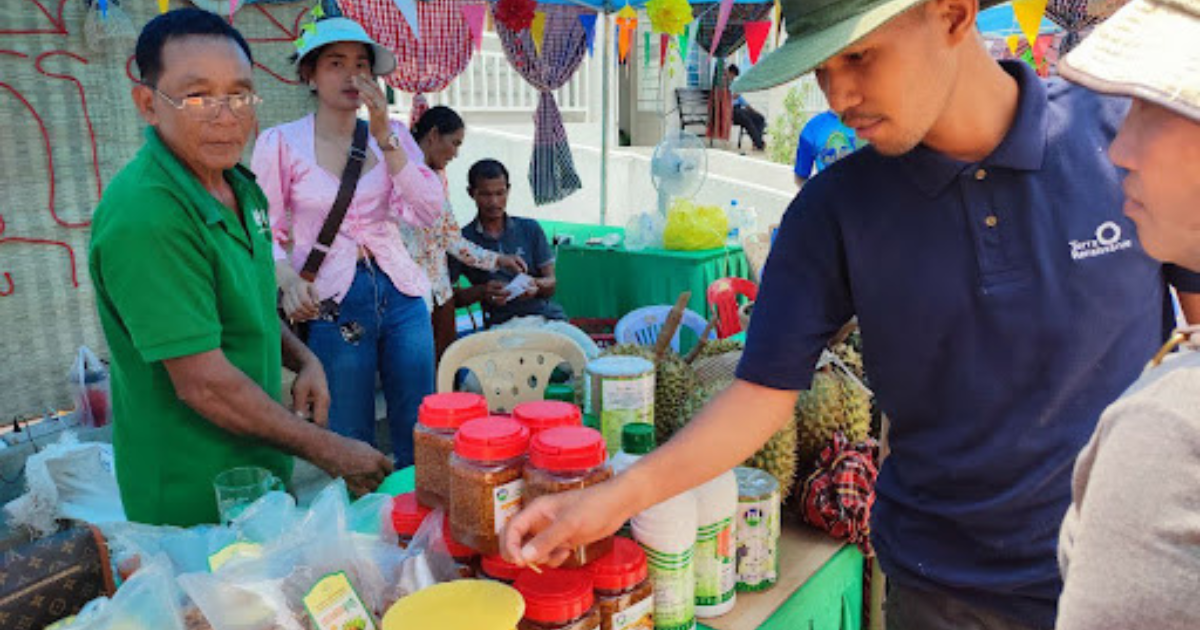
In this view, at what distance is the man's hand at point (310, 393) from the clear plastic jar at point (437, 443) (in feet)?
2.49

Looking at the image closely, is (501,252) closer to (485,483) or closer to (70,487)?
(70,487)

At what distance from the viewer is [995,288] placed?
45.3 inches

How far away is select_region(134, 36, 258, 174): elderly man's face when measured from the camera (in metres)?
1.65

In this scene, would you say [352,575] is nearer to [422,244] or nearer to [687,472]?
[687,472]

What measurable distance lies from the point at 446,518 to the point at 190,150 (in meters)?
1.00

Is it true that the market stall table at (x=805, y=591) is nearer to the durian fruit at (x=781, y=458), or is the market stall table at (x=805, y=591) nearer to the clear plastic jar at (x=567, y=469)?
the durian fruit at (x=781, y=458)

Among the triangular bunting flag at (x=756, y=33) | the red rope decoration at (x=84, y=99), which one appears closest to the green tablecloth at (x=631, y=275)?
the triangular bunting flag at (x=756, y=33)

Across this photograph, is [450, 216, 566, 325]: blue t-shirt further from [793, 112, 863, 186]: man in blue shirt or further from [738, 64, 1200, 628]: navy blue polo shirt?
[738, 64, 1200, 628]: navy blue polo shirt

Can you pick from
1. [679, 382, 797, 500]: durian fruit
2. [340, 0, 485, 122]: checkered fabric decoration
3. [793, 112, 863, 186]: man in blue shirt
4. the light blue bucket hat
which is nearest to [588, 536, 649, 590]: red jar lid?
[679, 382, 797, 500]: durian fruit

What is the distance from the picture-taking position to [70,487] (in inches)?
118

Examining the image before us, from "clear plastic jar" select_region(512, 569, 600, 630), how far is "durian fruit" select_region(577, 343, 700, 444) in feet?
2.95

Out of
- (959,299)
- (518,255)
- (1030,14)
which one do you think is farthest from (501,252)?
(1030,14)

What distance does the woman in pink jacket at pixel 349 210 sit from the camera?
112 inches

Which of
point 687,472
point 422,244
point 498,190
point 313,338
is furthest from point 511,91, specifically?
point 687,472
